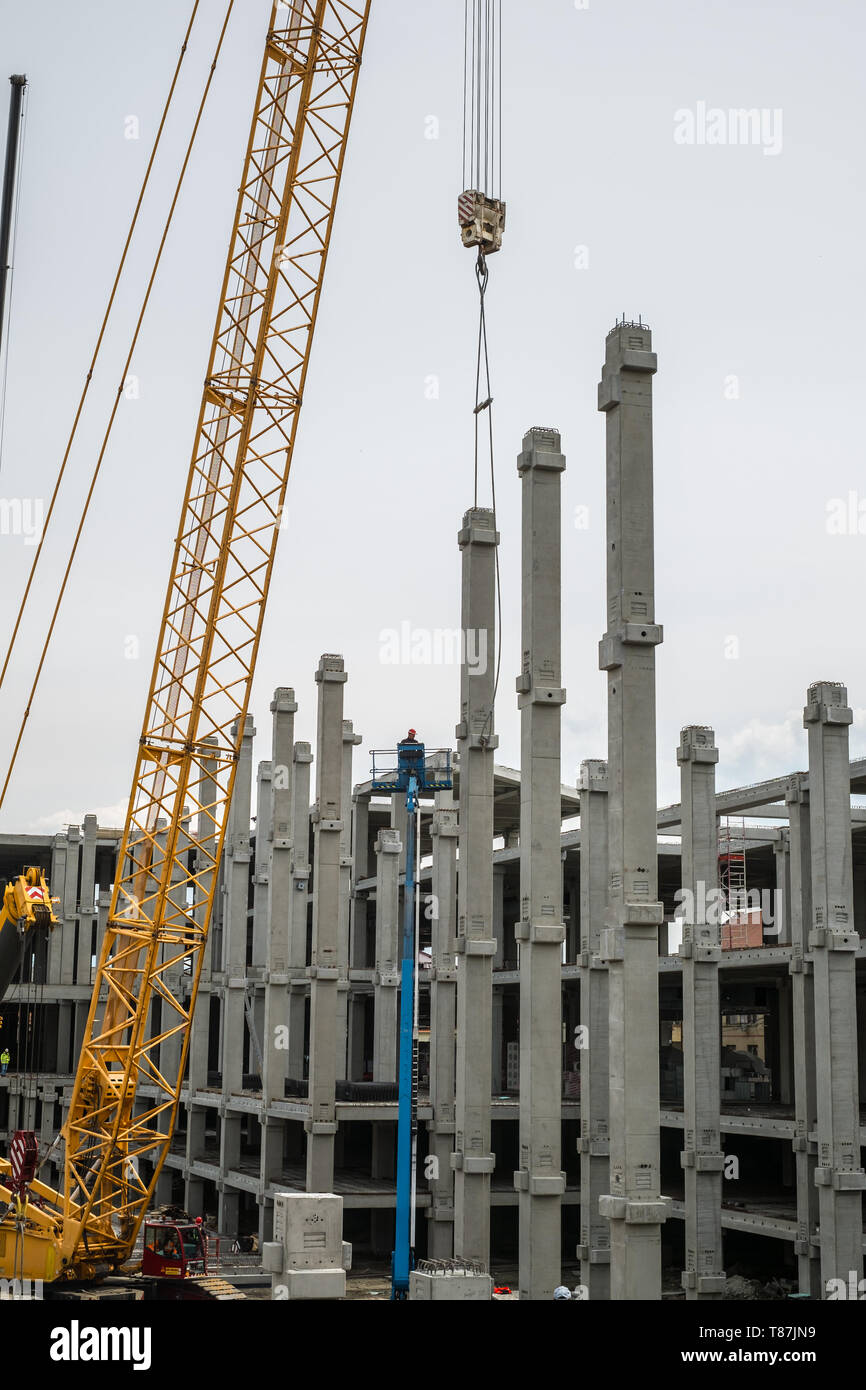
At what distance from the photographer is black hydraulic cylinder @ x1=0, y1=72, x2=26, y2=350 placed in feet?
118

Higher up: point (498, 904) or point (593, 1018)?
point (498, 904)

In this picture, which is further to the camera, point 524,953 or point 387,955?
point 387,955

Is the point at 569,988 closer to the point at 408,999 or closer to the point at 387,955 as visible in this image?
the point at 387,955

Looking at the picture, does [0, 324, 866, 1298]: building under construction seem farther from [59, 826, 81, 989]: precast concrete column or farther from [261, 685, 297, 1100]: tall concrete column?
[59, 826, 81, 989]: precast concrete column

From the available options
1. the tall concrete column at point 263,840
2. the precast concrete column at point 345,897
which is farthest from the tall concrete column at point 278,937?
the tall concrete column at point 263,840

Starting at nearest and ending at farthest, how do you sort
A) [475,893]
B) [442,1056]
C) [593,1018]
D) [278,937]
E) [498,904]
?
1. [475,893]
2. [593,1018]
3. [442,1056]
4. [278,937]
5. [498,904]

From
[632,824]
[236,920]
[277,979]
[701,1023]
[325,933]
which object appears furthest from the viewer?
[236,920]

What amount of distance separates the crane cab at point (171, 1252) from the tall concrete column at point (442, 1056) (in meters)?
9.66

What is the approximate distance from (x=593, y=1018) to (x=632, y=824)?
17.0 m

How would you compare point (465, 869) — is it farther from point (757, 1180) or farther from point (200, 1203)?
point (200, 1203)

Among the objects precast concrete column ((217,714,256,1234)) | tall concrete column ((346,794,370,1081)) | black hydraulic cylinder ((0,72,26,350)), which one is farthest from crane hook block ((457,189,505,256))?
tall concrete column ((346,794,370,1081))

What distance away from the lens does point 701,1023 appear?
120ft

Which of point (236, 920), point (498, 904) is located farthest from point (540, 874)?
point (498, 904)

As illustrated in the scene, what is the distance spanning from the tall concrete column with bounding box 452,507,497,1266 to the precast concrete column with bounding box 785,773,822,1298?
7.49 m
